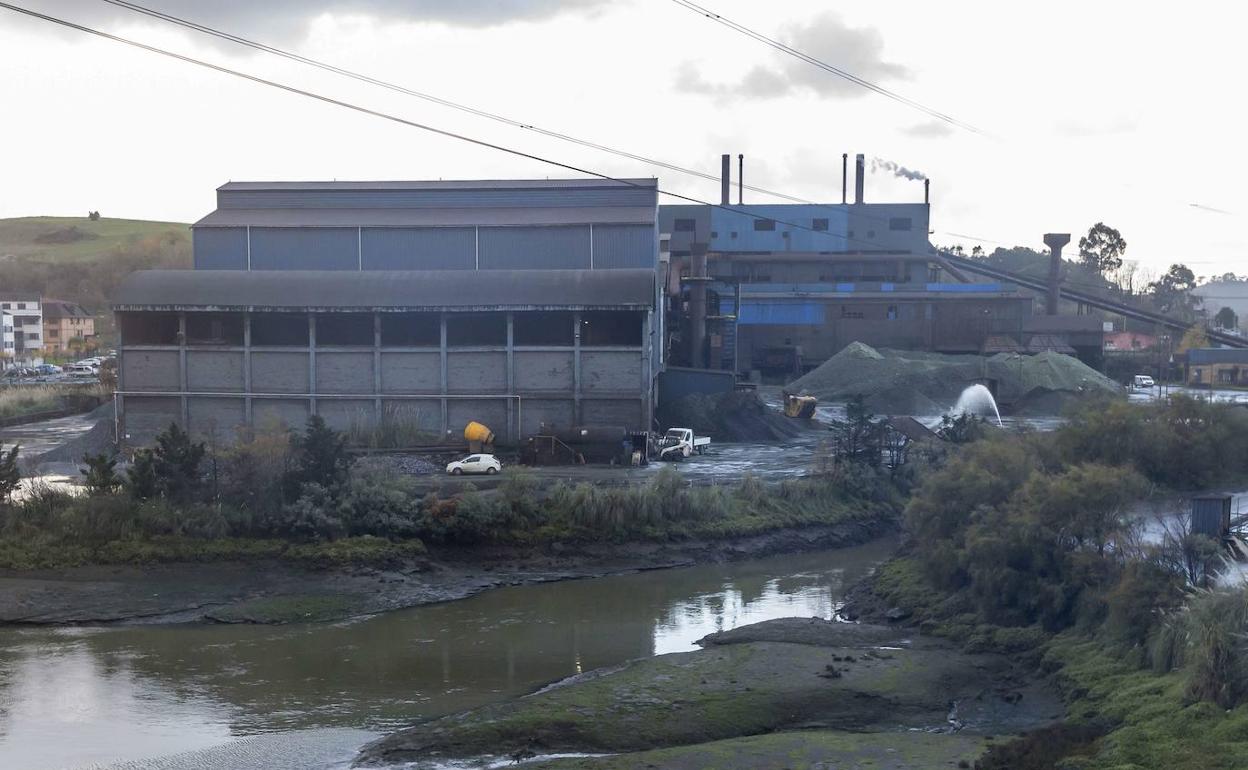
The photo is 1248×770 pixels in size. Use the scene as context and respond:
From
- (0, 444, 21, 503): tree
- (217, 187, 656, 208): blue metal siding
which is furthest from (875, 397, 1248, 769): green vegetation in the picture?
(217, 187, 656, 208): blue metal siding

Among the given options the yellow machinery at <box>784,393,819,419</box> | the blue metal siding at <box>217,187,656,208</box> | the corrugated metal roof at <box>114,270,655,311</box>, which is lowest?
the yellow machinery at <box>784,393,819,419</box>

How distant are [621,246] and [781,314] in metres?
24.4

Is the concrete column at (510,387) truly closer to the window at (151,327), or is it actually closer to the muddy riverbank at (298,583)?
the muddy riverbank at (298,583)

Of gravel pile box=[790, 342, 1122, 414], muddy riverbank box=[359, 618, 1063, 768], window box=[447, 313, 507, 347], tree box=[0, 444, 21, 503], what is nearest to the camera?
muddy riverbank box=[359, 618, 1063, 768]

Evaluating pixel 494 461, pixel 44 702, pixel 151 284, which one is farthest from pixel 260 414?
pixel 44 702

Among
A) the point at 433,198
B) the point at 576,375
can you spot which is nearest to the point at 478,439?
the point at 576,375

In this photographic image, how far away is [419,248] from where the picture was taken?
46.7 metres

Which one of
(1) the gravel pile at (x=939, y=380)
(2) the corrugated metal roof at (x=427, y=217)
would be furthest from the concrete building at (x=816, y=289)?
(2) the corrugated metal roof at (x=427, y=217)

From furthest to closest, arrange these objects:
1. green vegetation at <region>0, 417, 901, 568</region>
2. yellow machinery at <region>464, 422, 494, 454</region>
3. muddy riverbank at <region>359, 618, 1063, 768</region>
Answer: yellow machinery at <region>464, 422, 494, 454</region> < green vegetation at <region>0, 417, 901, 568</region> < muddy riverbank at <region>359, 618, 1063, 768</region>

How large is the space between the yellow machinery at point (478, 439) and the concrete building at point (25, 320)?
72.0m

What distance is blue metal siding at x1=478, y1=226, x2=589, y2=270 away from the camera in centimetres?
4616

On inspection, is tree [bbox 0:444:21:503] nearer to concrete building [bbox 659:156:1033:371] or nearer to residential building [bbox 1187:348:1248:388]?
concrete building [bbox 659:156:1033:371]

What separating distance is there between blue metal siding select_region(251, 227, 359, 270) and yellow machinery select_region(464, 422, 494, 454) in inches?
455

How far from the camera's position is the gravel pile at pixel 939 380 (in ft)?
176
